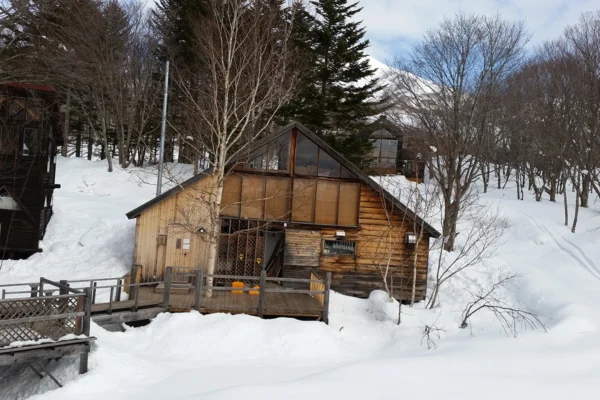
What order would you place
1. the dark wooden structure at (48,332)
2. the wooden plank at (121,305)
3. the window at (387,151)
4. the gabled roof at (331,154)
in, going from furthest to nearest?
the window at (387,151) < the gabled roof at (331,154) < the wooden plank at (121,305) < the dark wooden structure at (48,332)

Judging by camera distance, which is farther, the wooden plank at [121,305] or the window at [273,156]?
the window at [273,156]

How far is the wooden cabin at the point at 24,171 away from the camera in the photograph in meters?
19.6

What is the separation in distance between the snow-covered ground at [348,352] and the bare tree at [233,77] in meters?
3.38

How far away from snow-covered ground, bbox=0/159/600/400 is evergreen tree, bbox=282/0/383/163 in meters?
13.5

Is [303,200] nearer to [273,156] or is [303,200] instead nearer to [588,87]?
[273,156]

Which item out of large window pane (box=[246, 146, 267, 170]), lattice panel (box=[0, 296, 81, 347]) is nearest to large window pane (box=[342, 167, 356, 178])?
large window pane (box=[246, 146, 267, 170])

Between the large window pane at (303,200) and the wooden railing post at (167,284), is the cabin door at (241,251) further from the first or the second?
the wooden railing post at (167,284)

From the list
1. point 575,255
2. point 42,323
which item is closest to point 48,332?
point 42,323

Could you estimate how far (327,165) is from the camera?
17.1 metres

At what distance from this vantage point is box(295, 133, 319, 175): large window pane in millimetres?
16938

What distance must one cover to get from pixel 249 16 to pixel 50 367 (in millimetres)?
15274

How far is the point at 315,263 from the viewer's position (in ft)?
56.3

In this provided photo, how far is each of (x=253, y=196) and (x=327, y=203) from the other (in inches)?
109

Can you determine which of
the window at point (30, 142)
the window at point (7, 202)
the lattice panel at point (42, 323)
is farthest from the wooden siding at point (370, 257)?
the window at point (7, 202)
